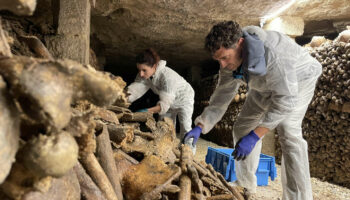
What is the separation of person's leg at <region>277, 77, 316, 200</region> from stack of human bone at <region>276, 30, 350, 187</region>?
1.38m

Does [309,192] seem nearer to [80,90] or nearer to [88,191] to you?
[88,191]

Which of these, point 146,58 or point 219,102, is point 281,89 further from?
point 146,58

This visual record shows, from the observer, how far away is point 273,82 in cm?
203

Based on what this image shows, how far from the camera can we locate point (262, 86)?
2.22 meters

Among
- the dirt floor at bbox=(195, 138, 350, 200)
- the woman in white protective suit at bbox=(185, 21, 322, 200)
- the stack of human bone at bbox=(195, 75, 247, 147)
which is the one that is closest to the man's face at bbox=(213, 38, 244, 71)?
the woman in white protective suit at bbox=(185, 21, 322, 200)

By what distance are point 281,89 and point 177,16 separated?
7.92ft

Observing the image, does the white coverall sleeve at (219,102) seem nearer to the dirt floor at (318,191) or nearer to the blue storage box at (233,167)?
the blue storage box at (233,167)

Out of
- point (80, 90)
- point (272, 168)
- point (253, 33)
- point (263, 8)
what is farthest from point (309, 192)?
point (263, 8)

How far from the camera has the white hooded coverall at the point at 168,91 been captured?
3238mm

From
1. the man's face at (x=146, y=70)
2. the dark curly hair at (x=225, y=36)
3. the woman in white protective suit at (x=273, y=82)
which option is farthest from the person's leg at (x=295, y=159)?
the man's face at (x=146, y=70)

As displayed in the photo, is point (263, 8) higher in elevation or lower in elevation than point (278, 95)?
higher

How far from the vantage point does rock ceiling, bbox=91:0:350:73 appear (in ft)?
11.3

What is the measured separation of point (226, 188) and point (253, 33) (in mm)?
1222

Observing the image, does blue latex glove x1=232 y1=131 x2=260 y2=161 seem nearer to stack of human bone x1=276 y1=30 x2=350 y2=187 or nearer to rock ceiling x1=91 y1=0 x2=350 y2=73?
stack of human bone x1=276 y1=30 x2=350 y2=187
